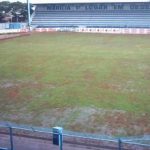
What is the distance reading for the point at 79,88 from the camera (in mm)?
19109

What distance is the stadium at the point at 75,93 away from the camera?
1202 cm

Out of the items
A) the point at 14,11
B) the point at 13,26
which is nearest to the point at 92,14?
the point at 13,26

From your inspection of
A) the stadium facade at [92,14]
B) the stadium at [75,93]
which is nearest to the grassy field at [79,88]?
the stadium at [75,93]

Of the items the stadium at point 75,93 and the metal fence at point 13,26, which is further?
the metal fence at point 13,26

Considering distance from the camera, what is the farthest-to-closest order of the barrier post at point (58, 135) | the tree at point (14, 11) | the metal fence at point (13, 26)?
the tree at point (14, 11), the metal fence at point (13, 26), the barrier post at point (58, 135)

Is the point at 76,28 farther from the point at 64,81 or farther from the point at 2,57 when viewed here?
the point at 64,81

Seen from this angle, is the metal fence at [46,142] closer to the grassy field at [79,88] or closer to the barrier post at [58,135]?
the barrier post at [58,135]

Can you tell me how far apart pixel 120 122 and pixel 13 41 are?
2559 cm

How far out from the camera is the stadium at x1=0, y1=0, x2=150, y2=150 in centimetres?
1202

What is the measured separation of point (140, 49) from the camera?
101ft

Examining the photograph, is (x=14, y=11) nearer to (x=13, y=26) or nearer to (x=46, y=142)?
(x=13, y=26)

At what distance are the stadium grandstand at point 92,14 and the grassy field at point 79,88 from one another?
18.3 metres

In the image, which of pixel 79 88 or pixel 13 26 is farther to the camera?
pixel 13 26

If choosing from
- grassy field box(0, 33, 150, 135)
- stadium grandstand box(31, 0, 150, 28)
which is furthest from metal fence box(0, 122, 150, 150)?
stadium grandstand box(31, 0, 150, 28)
